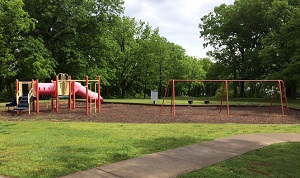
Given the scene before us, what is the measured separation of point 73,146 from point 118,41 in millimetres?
45079

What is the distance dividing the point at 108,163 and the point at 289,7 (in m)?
33.2

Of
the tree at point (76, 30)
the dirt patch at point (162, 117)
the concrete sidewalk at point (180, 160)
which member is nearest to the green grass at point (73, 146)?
the concrete sidewalk at point (180, 160)

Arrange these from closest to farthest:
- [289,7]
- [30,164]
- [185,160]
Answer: [30,164] < [185,160] < [289,7]

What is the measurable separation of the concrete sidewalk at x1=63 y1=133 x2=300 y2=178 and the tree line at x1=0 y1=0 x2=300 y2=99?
21159mm

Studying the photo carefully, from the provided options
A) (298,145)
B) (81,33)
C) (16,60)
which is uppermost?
(81,33)

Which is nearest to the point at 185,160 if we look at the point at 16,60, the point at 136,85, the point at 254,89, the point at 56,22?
the point at 16,60

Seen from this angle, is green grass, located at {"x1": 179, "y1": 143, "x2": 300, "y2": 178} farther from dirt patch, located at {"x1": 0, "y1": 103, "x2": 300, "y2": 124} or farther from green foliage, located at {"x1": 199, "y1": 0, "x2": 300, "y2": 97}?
green foliage, located at {"x1": 199, "y1": 0, "x2": 300, "y2": 97}

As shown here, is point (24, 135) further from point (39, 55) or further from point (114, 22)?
point (114, 22)

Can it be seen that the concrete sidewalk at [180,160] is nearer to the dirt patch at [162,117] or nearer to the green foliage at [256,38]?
the dirt patch at [162,117]

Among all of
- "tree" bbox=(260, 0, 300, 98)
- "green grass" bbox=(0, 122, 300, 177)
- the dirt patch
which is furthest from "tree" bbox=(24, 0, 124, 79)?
"green grass" bbox=(0, 122, 300, 177)

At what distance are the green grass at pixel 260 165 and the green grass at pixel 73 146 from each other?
1669mm

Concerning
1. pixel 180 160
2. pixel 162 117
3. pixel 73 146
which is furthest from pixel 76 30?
pixel 180 160

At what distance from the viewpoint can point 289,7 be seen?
3278cm

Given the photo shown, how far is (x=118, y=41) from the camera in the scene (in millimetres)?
50969
